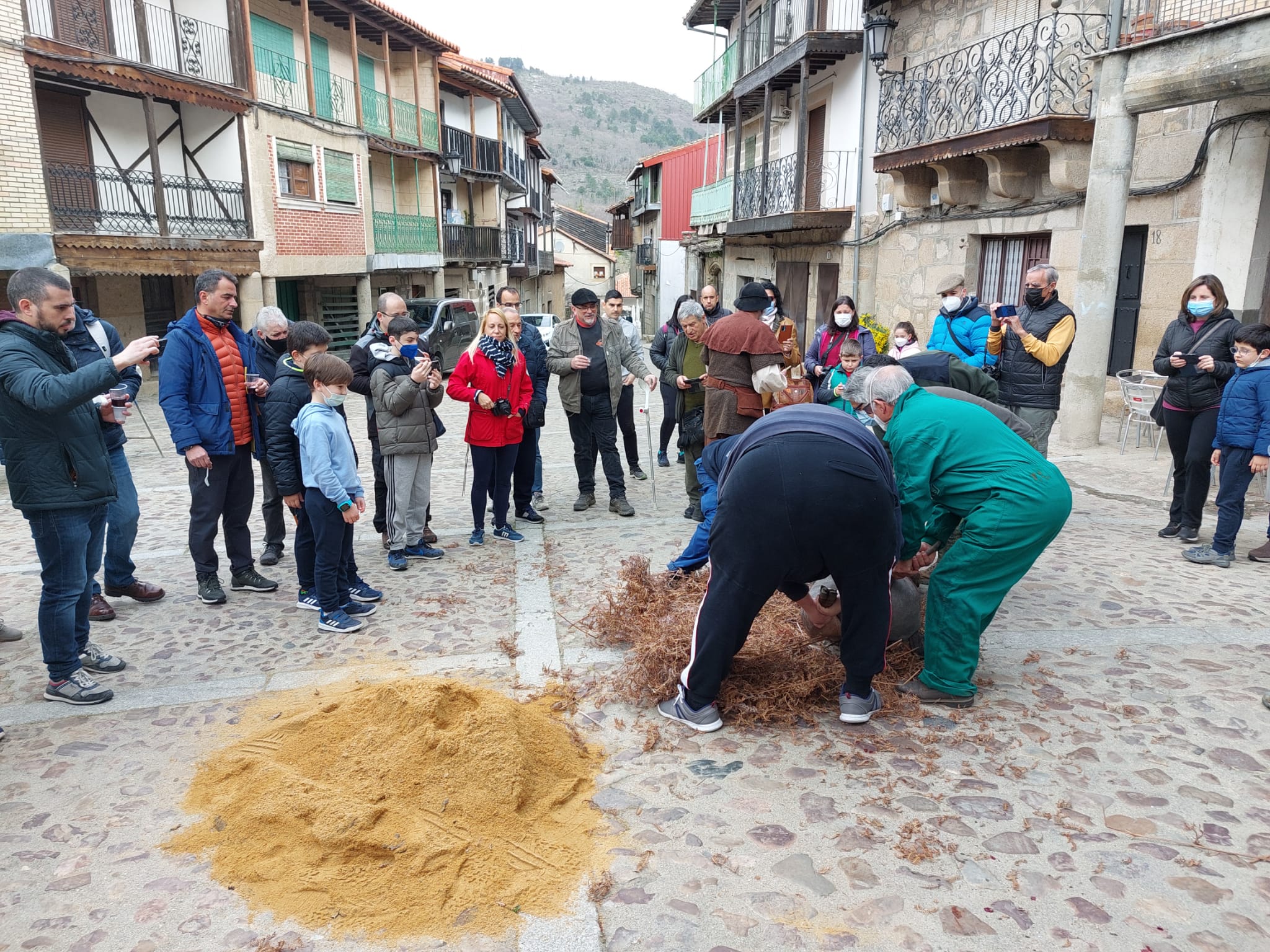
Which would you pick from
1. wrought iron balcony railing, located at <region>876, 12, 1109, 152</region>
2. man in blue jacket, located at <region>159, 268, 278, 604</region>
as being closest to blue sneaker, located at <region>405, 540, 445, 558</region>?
man in blue jacket, located at <region>159, 268, 278, 604</region>

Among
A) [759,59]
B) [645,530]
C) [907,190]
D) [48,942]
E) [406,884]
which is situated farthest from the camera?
[759,59]

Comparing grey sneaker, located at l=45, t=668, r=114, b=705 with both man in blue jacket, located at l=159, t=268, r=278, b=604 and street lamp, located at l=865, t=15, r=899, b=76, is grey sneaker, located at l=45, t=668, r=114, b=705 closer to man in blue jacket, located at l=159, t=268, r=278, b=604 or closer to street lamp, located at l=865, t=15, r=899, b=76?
man in blue jacket, located at l=159, t=268, r=278, b=604

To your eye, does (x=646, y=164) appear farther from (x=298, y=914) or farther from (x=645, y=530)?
(x=298, y=914)

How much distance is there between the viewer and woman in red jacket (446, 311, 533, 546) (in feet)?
20.9

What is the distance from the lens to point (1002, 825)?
310cm

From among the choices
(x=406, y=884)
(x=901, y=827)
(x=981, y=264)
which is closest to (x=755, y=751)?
(x=901, y=827)

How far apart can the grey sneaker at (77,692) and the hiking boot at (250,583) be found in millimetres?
1500

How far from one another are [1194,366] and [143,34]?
1707cm

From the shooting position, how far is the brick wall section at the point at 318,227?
774 inches

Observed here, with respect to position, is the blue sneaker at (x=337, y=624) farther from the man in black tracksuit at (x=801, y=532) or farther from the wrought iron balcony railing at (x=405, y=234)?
the wrought iron balcony railing at (x=405, y=234)

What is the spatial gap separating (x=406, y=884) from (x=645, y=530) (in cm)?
437

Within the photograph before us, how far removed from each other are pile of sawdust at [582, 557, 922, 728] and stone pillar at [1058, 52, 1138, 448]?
19.8ft

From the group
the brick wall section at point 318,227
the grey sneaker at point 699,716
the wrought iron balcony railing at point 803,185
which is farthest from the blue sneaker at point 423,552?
the brick wall section at point 318,227

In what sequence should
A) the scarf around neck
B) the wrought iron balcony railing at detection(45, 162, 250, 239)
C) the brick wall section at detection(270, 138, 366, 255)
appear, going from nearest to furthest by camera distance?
the scarf around neck
the wrought iron balcony railing at detection(45, 162, 250, 239)
the brick wall section at detection(270, 138, 366, 255)
